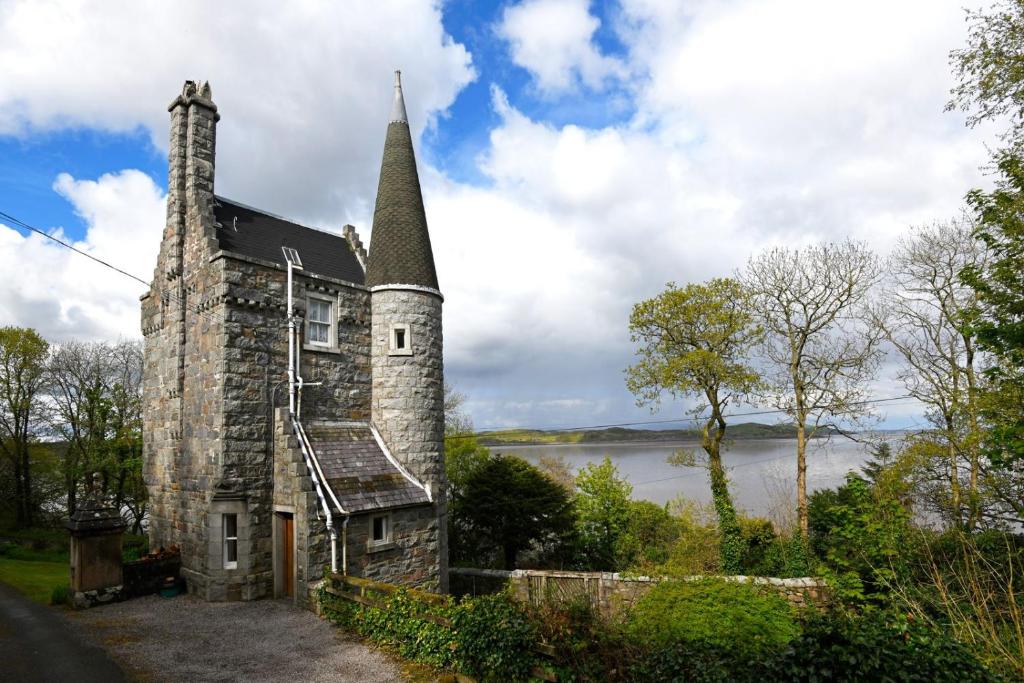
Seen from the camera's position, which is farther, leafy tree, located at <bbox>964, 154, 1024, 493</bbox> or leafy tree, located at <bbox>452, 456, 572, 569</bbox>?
leafy tree, located at <bbox>452, 456, 572, 569</bbox>

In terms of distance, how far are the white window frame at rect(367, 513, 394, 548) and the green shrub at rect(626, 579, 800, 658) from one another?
629cm

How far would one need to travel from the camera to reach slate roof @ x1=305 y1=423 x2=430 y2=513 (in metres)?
12.9

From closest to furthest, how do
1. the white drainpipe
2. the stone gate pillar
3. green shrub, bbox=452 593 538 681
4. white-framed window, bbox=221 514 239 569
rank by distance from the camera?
green shrub, bbox=452 593 538 681 < the stone gate pillar < the white drainpipe < white-framed window, bbox=221 514 239 569

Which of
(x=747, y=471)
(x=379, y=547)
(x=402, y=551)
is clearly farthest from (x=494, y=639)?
(x=747, y=471)

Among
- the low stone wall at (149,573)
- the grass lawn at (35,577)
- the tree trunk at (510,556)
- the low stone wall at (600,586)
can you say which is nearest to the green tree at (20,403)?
the grass lawn at (35,577)

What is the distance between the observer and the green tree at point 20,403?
27281 millimetres

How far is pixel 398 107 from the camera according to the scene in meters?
18.3

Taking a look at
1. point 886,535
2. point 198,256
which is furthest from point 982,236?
point 198,256

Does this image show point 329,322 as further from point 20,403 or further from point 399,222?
point 20,403

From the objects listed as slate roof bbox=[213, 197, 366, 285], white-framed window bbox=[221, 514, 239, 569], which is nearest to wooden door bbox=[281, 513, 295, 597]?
white-framed window bbox=[221, 514, 239, 569]

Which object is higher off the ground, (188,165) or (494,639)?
(188,165)

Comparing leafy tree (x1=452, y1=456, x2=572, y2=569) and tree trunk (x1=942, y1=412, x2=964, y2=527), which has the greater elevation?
tree trunk (x1=942, y1=412, x2=964, y2=527)

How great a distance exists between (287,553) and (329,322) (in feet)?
19.9

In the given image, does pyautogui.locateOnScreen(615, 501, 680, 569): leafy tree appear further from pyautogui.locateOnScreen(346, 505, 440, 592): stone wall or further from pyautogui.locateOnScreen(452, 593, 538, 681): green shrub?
pyautogui.locateOnScreen(452, 593, 538, 681): green shrub
